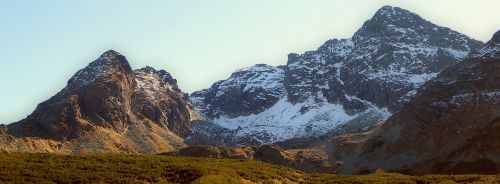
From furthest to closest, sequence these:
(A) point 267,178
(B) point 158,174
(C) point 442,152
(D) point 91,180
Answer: (C) point 442,152 < (A) point 267,178 < (B) point 158,174 < (D) point 91,180

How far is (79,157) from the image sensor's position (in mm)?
71125

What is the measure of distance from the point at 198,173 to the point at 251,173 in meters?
6.97

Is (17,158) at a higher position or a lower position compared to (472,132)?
lower

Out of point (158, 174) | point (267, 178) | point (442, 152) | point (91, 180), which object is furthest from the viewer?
point (442, 152)

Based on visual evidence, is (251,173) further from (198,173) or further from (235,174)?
(198,173)

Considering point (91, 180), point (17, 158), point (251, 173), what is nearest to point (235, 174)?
point (251, 173)

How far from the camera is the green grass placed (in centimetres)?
5953

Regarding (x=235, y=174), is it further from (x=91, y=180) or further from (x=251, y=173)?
(x=91, y=180)

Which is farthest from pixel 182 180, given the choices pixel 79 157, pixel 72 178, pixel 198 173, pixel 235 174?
pixel 79 157

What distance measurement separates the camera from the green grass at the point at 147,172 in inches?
2344

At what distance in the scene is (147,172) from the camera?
63344 mm

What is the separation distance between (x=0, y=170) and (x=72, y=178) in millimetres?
7538

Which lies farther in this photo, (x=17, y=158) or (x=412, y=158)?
(x=412, y=158)

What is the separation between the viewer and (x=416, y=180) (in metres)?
67.4
